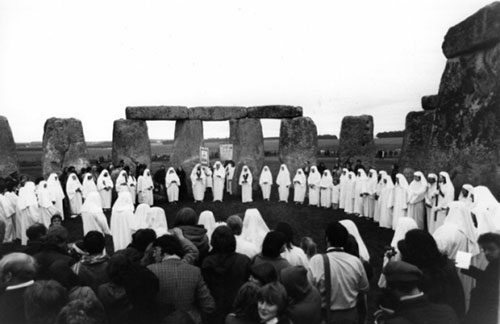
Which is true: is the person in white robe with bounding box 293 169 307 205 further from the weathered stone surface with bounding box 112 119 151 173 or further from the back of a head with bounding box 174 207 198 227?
the back of a head with bounding box 174 207 198 227

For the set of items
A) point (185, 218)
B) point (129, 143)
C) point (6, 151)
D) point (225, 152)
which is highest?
point (129, 143)

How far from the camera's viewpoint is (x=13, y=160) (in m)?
18.7

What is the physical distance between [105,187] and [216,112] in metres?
7.34

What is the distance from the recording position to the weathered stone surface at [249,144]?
20.8m

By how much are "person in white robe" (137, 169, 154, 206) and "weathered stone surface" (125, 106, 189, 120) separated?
4097mm

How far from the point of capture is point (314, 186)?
17.1 metres

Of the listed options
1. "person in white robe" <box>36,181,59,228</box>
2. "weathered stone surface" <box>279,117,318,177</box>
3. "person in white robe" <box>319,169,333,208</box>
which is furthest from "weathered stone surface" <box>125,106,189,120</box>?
"person in white robe" <box>36,181,59,228</box>

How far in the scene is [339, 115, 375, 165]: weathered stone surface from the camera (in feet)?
67.6

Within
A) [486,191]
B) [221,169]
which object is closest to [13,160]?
[221,169]

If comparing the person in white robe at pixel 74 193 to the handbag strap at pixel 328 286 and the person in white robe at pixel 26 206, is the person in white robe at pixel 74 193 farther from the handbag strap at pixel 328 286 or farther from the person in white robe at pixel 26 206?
the handbag strap at pixel 328 286

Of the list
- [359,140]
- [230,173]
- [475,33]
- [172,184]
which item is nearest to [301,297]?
[475,33]

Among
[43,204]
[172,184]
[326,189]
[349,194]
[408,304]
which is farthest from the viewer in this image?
[172,184]

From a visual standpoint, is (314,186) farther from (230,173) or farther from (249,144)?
(249,144)

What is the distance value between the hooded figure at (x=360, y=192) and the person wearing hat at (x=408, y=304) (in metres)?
10.9
